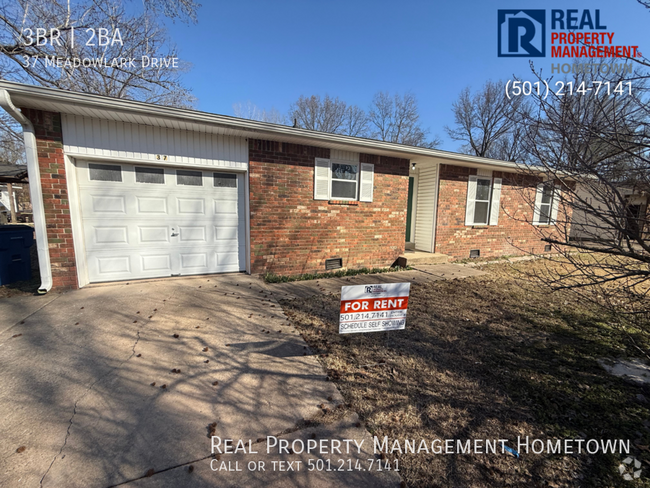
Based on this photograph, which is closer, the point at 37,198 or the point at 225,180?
the point at 37,198

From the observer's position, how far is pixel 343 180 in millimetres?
6918

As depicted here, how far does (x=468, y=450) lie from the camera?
1986mm

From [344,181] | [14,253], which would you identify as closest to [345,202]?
[344,181]

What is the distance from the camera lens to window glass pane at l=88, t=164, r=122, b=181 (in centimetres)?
500

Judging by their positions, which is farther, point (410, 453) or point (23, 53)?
point (23, 53)

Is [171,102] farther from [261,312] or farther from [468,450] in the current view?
[468,450]

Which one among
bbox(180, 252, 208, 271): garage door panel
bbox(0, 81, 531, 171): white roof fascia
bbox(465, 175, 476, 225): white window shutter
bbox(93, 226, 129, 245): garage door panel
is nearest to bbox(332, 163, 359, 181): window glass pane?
bbox(0, 81, 531, 171): white roof fascia

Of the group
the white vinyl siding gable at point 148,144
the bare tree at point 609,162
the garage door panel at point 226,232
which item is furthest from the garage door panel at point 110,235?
the bare tree at point 609,162

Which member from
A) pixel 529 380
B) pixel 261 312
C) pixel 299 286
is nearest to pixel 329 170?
pixel 299 286

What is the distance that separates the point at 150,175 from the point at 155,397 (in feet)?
14.4

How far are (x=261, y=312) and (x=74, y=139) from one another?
4314mm

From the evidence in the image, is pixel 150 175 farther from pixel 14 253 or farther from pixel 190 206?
pixel 14 253

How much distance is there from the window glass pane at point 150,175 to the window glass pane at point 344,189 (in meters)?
3.69

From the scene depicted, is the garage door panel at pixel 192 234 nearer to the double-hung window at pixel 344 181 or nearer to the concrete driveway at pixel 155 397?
the concrete driveway at pixel 155 397
